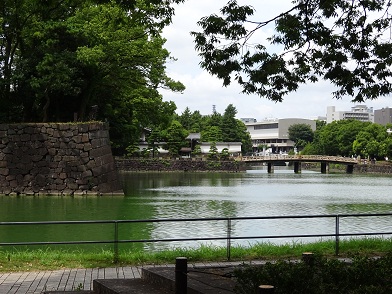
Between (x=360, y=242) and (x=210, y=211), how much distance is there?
1226 cm

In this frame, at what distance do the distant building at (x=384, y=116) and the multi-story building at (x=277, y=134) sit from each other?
53.7 feet

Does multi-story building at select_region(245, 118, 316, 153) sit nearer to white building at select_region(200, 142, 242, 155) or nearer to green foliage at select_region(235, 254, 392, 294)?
white building at select_region(200, 142, 242, 155)

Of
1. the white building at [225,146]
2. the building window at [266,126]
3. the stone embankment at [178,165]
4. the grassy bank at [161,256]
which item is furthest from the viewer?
the building window at [266,126]

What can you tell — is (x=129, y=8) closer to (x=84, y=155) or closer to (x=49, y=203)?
(x=49, y=203)

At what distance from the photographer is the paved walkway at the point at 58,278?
23.3 ft

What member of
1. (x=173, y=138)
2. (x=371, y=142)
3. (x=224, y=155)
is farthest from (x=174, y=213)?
(x=371, y=142)

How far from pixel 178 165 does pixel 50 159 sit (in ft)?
146

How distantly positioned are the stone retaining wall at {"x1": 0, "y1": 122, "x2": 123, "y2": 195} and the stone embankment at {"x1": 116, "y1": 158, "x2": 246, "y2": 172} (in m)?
38.4

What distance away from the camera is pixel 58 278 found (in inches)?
305

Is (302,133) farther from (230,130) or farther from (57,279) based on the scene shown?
(57,279)

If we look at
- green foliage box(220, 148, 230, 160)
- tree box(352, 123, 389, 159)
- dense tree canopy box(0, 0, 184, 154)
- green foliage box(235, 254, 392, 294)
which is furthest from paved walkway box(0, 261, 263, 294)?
tree box(352, 123, 389, 159)

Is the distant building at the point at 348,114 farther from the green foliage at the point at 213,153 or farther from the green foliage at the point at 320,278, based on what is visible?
the green foliage at the point at 320,278

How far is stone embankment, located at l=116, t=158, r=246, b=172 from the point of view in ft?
228

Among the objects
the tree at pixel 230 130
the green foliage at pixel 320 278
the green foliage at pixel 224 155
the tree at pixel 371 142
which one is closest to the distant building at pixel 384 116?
the tree at pixel 371 142
